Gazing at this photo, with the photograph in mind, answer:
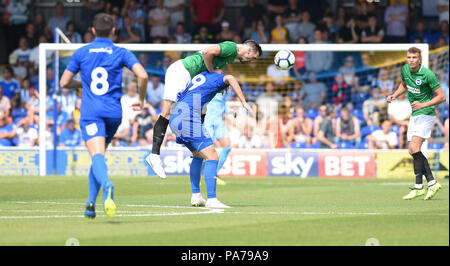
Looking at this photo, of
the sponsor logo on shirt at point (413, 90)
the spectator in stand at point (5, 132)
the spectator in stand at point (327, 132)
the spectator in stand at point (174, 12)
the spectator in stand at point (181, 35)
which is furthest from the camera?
the spectator in stand at point (174, 12)

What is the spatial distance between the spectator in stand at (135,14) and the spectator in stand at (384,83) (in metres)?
7.33

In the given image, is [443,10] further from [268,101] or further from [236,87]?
[236,87]

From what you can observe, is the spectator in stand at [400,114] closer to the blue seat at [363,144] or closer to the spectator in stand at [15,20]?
the blue seat at [363,144]

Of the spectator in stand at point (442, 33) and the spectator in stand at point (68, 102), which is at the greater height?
the spectator in stand at point (442, 33)

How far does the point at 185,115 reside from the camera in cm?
1136

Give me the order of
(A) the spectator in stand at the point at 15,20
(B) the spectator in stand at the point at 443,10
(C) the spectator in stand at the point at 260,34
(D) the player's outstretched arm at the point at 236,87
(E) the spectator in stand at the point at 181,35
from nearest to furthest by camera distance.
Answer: (D) the player's outstretched arm at the point at 236,87, (C) the spectator in stand at the point at 260,34, (B) the spectator in stand at the point at 443,10, (E) the spectator in stand at the point at 181,35, (A) the spectator in stand at the point at 15,20

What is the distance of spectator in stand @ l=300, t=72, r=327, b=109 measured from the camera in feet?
77.4

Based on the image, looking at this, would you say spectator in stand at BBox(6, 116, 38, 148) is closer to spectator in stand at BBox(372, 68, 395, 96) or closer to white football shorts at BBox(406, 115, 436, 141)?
spectator in stand at BBox(372, 68, 395, 96)

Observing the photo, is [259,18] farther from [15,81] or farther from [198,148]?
[198,148]

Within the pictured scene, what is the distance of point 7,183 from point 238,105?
721 cm

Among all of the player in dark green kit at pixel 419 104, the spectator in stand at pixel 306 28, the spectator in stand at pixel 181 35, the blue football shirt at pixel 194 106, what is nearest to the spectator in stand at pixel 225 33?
the spectator in stand at pixel 181 35

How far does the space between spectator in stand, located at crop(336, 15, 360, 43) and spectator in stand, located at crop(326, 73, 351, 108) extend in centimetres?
159

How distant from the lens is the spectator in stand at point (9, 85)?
79.5 feet

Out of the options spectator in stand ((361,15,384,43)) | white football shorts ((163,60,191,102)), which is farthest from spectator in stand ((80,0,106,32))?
white football shorts ((163,60,191,102))
